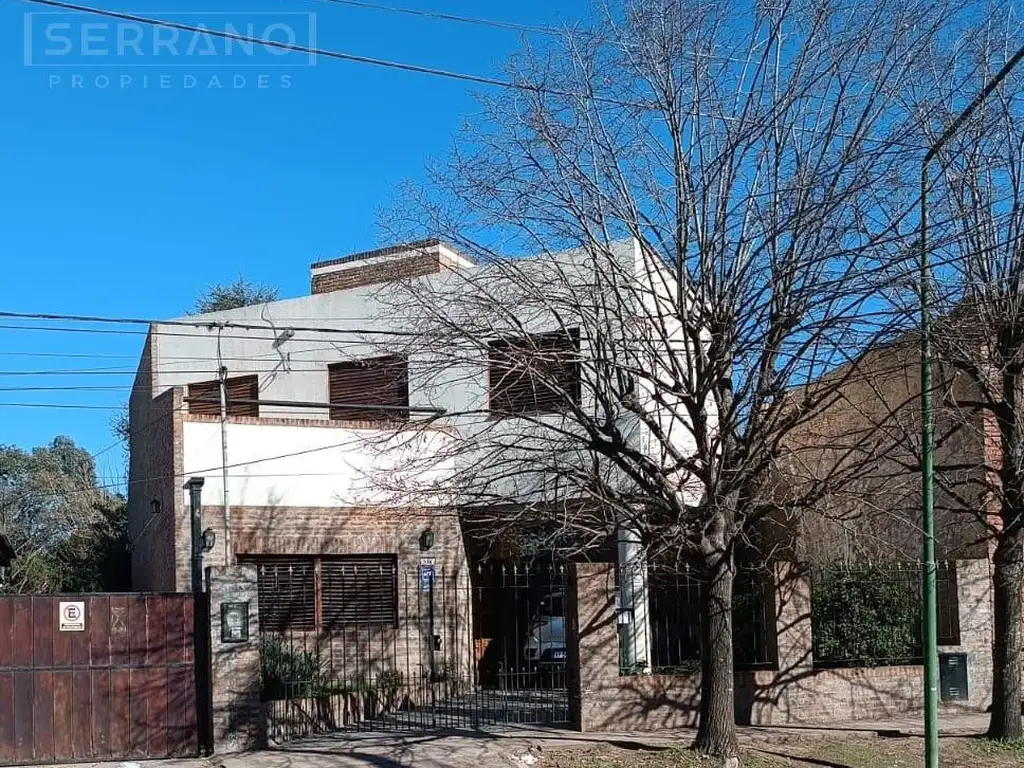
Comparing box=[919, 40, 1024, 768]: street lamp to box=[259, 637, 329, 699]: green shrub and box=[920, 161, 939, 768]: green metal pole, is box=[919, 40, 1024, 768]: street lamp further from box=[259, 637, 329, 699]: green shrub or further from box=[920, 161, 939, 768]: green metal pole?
box=[259, 637, 329, 699]: green shrub

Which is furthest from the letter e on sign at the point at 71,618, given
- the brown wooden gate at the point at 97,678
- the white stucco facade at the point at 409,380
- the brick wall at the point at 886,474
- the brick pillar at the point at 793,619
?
the brick pillar at the point at 793,619

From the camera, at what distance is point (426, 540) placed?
21.5 metres

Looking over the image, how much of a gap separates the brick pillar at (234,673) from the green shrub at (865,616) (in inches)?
332

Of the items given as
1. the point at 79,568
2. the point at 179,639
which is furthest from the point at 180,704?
the point at 79,568

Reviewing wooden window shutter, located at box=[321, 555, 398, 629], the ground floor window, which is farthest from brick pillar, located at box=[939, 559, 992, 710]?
the ground floor window

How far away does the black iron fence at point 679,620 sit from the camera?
17.5m

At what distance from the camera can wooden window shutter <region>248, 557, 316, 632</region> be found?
795 inches

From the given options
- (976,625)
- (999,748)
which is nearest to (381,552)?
(976,625)

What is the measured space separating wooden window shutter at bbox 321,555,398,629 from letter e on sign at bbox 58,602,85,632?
6896 mm

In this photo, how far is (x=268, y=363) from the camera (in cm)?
2497

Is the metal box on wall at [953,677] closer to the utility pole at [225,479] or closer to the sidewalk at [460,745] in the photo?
the sidewalk at [460,745]

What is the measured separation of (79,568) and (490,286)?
1814 centimetres

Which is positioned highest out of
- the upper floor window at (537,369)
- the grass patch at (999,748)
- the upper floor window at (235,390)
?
the upper floor window at (235,390)

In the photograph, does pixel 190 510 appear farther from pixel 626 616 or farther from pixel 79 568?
pixel 79 568
